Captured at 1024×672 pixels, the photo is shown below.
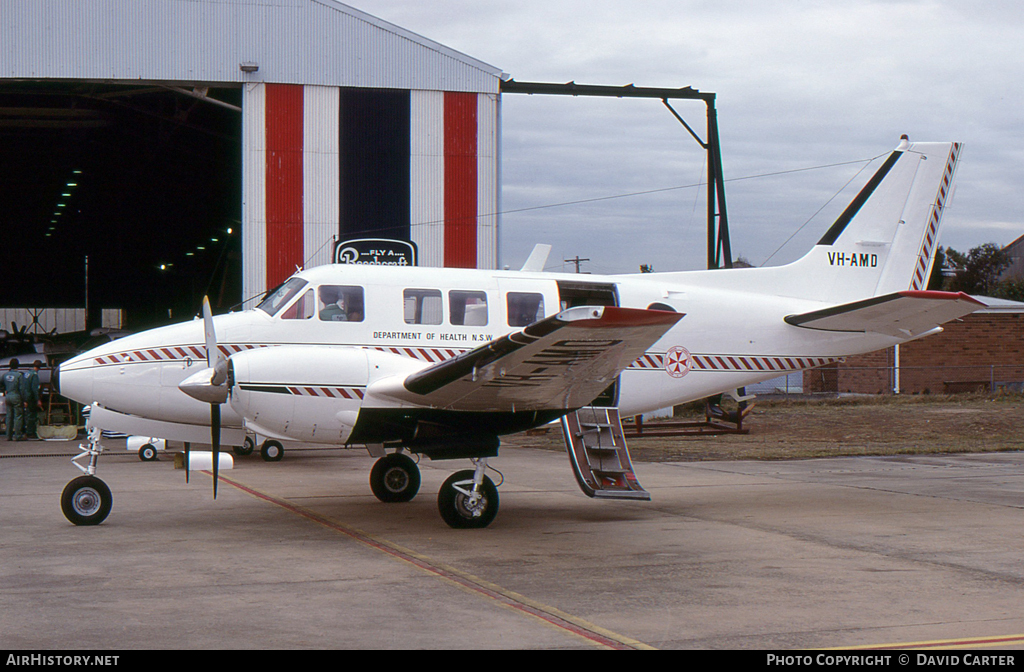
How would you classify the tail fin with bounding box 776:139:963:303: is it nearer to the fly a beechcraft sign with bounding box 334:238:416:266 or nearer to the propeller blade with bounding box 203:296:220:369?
the propeller blade with bounding box 203:296:220:369

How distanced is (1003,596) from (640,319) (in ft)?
11.3

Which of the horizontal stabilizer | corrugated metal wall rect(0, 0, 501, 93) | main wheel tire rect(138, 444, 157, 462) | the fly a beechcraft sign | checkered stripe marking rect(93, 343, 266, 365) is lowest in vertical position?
main wheel tire rect(138, 444, 157, 462)

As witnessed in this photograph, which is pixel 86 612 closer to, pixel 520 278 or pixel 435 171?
pixel 520 278

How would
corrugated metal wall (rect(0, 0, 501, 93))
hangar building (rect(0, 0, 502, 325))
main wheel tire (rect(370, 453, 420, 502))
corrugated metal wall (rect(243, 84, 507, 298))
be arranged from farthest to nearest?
corrugated metal wall (rect(243, 84, 507, 298))
hangar building (rect(0, 0, 502, 325))
corrugated metal wall (rect(0, 0, 501, 93))
main wheel tire (rect(370, 453, 420, 502))

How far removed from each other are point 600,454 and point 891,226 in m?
6.08

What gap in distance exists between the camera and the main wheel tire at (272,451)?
17766mm

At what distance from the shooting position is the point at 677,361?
11906mm

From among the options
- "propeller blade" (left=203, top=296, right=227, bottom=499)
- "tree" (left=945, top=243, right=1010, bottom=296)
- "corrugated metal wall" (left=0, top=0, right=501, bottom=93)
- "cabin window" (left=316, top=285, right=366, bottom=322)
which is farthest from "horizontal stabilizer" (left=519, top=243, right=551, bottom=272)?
"tree" (left=945, top=243, right=1010, bottom=296)

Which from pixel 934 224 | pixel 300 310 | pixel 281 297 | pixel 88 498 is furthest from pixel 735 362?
pixel 88 498

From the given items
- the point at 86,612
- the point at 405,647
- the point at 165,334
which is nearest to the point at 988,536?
the point at 405,647

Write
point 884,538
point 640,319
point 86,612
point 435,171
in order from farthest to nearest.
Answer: point 435,171, point 884,538, point 640,319, point 86,612

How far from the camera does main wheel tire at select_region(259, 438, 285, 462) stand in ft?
58.3

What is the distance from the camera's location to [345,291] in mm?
10734

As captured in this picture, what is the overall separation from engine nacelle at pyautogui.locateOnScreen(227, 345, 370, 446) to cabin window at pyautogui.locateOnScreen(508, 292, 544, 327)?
214cm
